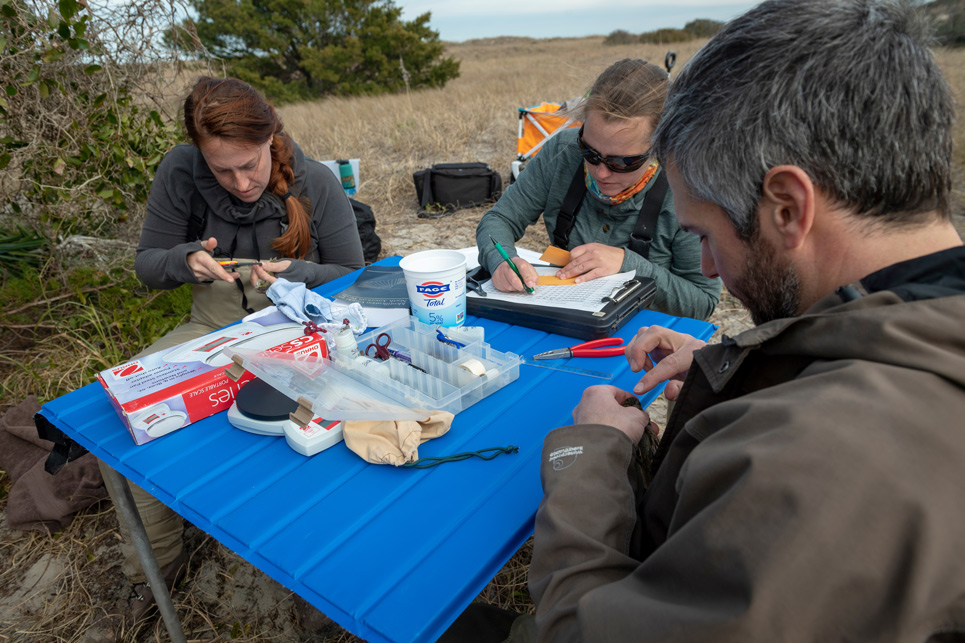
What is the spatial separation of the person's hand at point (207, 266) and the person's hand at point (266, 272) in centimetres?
8

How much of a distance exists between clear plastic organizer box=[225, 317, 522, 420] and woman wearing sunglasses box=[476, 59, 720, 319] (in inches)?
19.7

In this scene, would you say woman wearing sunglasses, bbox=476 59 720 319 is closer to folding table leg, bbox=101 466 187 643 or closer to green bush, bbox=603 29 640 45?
folding table leg, bbox=101 466 187 643

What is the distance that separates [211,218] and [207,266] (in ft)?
1.56

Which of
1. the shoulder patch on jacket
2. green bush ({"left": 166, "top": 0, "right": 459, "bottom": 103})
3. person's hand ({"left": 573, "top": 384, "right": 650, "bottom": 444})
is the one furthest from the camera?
green bush ({"left": 166, "top": 0, "right": 459, "bottom": 103})

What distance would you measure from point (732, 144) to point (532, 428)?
2.45 ft

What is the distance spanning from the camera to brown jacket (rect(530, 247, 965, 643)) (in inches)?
21.6

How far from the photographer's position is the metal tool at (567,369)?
1521 millimetres

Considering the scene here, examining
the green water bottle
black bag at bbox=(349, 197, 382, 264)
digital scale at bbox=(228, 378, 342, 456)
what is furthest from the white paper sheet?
the green water bottle

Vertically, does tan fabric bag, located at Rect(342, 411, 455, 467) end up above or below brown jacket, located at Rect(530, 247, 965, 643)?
below

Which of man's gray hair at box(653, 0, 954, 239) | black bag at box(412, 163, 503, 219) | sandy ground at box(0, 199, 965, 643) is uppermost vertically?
man's gray hair at box(653, 0, 954, 239)

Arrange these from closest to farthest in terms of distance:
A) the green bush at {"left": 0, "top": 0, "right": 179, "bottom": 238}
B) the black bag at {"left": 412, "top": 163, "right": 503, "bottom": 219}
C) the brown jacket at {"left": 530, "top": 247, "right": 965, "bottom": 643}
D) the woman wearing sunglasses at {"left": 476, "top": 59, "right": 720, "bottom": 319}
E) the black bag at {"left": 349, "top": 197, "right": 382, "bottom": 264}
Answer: the brown jacket at {"left": 530, "top": 247, "right": 965, "bottom": 643} → the woman wearing sunglasses at {"left": 476, "top": 59, "right": 720, "bottom": 319} → the green bush at {"left": 0, "top": 0, "right": 179, "bottom": 238} → the black bag at {"left": 349, "top": 197, "right": 382, "bottom": 264} → the black bag at {"left": 412, "top": 163, "right": 503, "bottom": 219}

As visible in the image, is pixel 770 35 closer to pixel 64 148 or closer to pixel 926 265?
pixel 926 265

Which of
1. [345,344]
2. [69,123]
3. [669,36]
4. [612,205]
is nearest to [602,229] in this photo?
[612,205]

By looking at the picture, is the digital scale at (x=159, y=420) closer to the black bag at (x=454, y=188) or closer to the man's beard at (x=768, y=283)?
the man's beard at (x=768, y=283)
